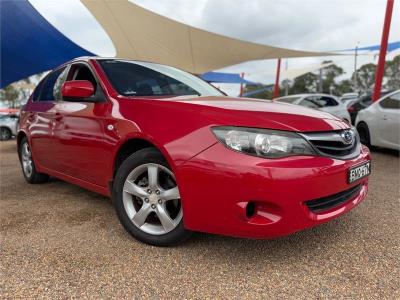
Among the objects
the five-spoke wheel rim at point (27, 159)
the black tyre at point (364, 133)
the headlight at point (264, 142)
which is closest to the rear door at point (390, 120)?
the black tyre at point (364, 133)

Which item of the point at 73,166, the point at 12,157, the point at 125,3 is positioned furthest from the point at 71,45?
the point at 73,166

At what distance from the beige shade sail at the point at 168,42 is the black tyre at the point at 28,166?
197 inches

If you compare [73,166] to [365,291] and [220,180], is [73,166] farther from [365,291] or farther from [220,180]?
[365,291]

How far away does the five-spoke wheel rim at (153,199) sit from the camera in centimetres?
247

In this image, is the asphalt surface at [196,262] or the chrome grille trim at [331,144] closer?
the asphalt surface at [196,262]

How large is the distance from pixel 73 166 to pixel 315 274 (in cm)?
226

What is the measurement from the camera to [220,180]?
6.95ft

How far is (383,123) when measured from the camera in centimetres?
630

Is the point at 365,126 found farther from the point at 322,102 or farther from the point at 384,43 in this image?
the point at 322,102

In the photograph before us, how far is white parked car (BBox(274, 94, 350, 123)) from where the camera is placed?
9.95m

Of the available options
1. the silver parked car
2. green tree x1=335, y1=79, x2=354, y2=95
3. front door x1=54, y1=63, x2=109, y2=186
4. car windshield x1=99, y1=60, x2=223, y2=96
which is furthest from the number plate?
green tree x1=335, y1=79, x2=354, y2=95

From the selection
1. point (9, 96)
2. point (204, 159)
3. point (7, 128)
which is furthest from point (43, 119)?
point (9, 96)

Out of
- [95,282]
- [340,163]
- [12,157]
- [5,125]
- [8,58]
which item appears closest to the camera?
[95,282]

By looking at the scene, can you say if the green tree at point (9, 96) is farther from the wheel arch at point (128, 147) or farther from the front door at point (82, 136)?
the wheel arch at point (128, 147)
